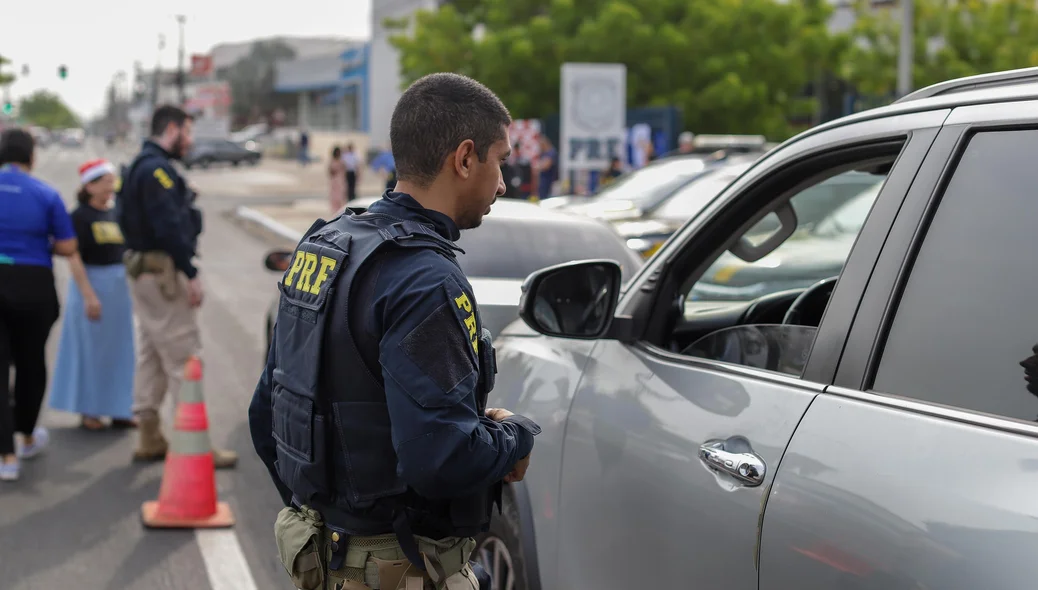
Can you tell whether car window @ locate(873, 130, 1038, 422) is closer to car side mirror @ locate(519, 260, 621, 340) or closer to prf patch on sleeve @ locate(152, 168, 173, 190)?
car side mirror @ locate(519, 260, 621, 340)

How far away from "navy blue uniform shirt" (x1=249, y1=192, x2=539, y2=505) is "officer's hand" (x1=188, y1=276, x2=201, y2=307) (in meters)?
4.87

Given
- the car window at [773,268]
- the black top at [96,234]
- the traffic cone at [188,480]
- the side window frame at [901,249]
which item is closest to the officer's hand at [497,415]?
Result: the side window frame at [901,249]

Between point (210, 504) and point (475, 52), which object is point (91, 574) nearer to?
point (210, 504)

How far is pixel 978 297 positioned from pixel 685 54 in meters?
33.1

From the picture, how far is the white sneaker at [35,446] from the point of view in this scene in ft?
23.0

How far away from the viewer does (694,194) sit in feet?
42.8

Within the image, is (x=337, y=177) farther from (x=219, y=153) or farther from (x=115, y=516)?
(x=219, y=153)

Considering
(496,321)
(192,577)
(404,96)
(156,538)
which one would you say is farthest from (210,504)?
(404,96)

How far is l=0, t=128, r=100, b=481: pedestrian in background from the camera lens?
6453mm

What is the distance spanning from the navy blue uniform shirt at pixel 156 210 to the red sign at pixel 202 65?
129749 millimetres

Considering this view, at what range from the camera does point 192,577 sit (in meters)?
5.05

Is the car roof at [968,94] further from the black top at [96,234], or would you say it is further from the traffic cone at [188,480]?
the black top at [96,234]

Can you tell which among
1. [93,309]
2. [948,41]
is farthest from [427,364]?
[948,41]

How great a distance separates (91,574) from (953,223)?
4147 millimetres
